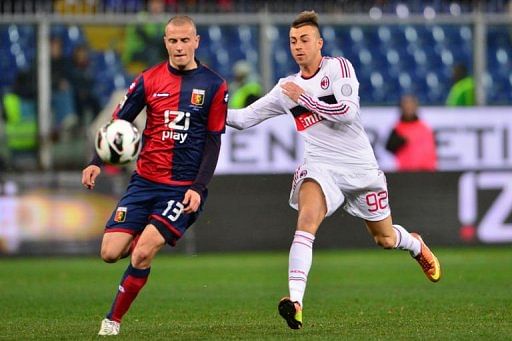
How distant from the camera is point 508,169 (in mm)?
17234

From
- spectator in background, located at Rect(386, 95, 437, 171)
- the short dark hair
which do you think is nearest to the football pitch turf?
spectator in background, located at Rect(386, 95, 437, 171)

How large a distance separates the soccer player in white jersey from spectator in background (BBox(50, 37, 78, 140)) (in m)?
8.45

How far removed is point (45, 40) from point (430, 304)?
8.99 m

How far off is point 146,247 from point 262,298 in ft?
10.9

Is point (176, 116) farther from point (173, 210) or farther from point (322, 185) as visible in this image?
point (322, 185)

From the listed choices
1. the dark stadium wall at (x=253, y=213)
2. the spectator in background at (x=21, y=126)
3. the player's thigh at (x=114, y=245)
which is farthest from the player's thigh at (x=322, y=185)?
the spectator in background at (x=21, y=126)

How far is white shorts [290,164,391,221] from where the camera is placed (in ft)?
29.9

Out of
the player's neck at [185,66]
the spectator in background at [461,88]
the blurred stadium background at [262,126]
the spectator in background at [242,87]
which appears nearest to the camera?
the player's neck at [185,66]

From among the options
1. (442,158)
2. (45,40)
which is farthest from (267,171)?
(45,40)

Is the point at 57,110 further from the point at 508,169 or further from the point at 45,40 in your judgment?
the point at 508,169

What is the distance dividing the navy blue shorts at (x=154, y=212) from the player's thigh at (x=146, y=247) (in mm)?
65

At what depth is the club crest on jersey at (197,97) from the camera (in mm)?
8508

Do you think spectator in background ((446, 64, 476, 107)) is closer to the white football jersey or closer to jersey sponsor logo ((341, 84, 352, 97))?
the white football jersey

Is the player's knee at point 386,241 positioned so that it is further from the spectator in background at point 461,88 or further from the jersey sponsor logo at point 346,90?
the spectator in background at point 461,88
